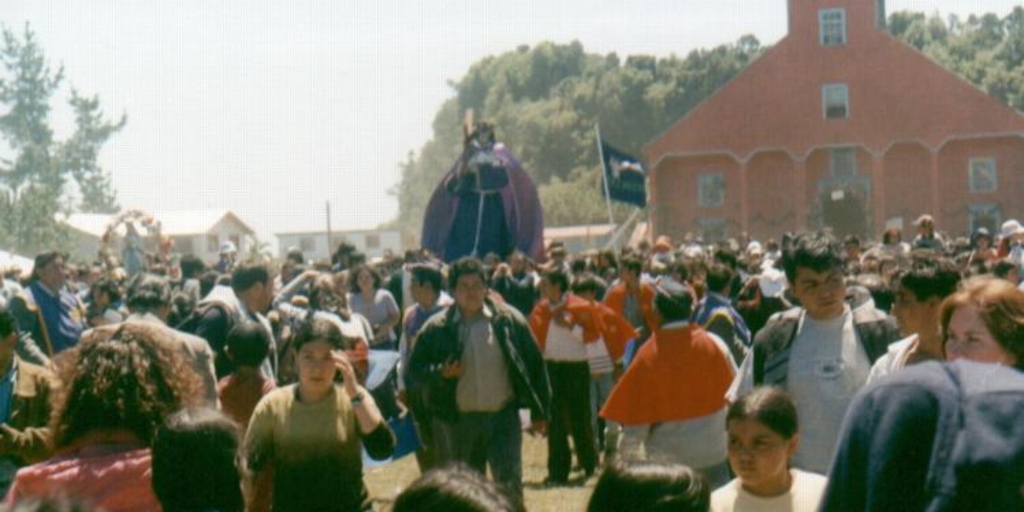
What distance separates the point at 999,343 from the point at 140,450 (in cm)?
244

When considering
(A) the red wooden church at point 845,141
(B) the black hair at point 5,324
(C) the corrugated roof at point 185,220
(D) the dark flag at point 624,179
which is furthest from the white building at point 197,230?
(B) the black hair at point 5,324

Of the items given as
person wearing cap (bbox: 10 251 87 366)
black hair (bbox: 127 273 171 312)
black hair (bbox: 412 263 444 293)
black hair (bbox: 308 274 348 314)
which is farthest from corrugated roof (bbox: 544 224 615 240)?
black hair (bbox: 127 273 171 312)

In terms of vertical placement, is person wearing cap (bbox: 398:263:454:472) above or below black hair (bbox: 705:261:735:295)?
below

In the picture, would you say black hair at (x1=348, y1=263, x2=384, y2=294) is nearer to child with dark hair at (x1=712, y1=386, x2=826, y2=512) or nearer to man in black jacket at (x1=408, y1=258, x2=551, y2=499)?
man in black jacket at (x1=408, y1=258, x2=551, y2=499)

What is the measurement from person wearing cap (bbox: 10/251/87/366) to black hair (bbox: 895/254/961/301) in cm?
792

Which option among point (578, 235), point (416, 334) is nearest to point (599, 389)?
point (416, 334)

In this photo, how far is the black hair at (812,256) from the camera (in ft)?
20.3

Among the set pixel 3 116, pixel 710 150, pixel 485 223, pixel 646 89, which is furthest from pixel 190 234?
pixel 485 223

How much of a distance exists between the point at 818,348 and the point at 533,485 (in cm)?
632

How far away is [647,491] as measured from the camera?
345cm

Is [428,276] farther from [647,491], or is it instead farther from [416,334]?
[647,491]

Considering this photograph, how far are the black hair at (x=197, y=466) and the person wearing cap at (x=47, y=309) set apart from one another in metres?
8.36

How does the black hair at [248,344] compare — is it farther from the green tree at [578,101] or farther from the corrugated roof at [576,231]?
the green tree at [578,101]

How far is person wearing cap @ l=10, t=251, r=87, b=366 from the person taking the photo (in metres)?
11.8
